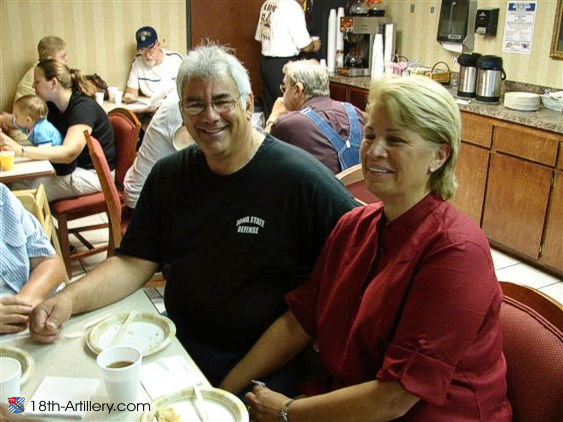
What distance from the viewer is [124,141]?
11.4ft

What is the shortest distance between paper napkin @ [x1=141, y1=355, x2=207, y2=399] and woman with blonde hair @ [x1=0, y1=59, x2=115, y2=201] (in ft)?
7.39

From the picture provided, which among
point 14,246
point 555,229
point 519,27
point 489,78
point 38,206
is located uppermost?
point 519,27

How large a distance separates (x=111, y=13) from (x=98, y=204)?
290 cm

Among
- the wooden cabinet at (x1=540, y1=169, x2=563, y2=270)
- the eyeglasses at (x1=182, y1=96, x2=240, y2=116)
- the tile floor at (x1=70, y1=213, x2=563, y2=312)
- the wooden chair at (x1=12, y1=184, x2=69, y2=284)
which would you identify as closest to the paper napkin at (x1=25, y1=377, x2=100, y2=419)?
the eyeglasses at (x1=182, y1=96, x2=240, y2=116)

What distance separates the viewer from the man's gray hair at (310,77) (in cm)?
317

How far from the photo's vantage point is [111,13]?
5.53 metres

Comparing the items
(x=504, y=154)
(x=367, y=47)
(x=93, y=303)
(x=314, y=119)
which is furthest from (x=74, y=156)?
(x=367, y=47)

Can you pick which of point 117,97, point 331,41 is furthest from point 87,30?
point 331,41

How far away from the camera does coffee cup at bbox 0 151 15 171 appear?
297cm

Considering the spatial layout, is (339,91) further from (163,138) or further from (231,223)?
(231,223)

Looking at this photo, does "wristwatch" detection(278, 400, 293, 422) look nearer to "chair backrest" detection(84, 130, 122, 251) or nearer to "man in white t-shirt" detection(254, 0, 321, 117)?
"chair backrest" detection(84, 130, 122, 251)

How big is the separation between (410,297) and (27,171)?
241 centimetres

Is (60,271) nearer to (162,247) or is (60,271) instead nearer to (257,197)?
(162,247)

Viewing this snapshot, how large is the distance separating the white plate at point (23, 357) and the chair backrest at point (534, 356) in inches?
40.3
